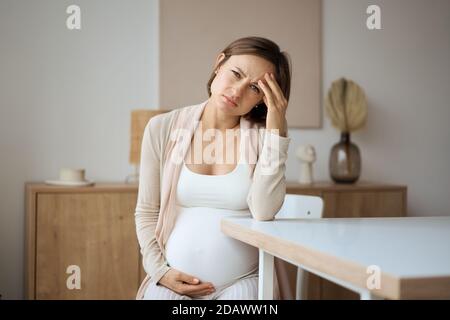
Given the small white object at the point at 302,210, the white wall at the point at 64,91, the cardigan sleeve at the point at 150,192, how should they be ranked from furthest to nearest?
1. the white wall at the point at 64,91
2. the small white object at the point at 302,210
3. the cardigan sleeve at the point at 150,192

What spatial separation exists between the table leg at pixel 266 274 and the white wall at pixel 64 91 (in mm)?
2052

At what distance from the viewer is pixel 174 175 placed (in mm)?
1713

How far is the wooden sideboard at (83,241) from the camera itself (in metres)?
2.87

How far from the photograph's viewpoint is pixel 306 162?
11.3 feet

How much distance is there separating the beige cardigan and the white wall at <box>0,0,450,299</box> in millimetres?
1652

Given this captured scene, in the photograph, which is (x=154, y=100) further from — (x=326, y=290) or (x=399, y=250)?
(x=399, y=250)

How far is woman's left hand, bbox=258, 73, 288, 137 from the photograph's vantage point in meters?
1.68

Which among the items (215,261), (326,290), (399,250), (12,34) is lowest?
(326,290)
